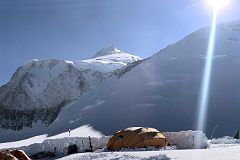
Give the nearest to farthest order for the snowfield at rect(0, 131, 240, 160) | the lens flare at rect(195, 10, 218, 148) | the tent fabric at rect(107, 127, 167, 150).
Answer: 1. the snowfield at rect(0, 131, 240, 160)
2. the tent fabric at rect(107, 127, 167, 150)
3. the lens flare at rect(195, 10, 218, 148)

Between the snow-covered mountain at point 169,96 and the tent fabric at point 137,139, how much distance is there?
59.9ft

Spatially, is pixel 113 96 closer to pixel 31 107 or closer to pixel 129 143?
pixel 129 143

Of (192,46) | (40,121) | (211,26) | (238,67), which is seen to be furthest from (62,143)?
(40,121)

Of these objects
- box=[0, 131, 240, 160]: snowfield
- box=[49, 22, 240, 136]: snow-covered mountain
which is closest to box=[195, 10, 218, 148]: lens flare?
box=[49, 22, 240, 136]: snow-covered mountain

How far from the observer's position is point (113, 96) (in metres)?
64.1

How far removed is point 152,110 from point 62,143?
2259cm

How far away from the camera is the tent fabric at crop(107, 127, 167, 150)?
27706 mm

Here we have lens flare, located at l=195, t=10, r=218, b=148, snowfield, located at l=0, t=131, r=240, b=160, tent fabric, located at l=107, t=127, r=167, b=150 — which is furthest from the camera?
lens flare, located at l=195, t=10, r=218, b=148

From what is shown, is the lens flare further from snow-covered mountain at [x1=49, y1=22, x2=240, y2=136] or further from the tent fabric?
the tent fabric

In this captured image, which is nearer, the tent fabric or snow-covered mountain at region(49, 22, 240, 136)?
the tent fabric

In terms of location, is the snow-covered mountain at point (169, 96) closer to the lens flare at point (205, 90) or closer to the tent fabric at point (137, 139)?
the lens flare at point (205, 90)

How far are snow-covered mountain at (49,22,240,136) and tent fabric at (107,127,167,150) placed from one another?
18.3m

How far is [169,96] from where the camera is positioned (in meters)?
57.2

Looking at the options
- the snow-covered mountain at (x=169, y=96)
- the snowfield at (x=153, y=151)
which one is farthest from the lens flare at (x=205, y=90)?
the snowfield at (x=153, y=151)
